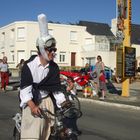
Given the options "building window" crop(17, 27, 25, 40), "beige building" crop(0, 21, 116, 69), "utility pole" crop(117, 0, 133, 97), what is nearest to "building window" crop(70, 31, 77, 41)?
"beige building" crop(0, 21, 116, 69)

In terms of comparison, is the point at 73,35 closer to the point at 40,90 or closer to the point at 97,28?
the point at 97,28

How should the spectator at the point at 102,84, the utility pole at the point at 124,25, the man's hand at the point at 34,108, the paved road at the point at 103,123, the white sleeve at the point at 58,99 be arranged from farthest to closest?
the utility pole at the point at 124,25 < the spectator at the point at 102,84 < the paved road at the point at 103,123 < the white sleeve at the point at 58,99 < the man's hand at the point at 34,108

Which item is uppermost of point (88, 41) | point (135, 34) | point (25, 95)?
point (135, 34)

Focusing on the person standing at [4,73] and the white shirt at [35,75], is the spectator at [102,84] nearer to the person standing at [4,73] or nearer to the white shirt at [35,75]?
the person standing at [4,73]

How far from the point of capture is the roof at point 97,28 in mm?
64062

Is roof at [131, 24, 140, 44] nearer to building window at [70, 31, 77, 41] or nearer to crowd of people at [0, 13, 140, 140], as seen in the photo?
building window at [70, 31, 77, 41]

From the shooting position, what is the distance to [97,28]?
65562 mm

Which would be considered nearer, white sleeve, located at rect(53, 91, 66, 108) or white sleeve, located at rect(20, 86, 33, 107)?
white sleeve, located at rect(20, 86, 33, 107)

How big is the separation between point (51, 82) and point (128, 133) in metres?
5.72

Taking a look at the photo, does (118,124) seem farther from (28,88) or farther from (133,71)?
(133,71)

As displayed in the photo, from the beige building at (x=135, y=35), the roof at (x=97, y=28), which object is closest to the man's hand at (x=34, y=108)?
the beige building at (x=135, y=35)

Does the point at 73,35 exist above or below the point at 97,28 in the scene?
below

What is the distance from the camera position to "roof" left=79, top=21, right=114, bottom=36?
64.1 meters

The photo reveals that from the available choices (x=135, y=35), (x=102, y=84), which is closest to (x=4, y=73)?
(x=102, y=84)
